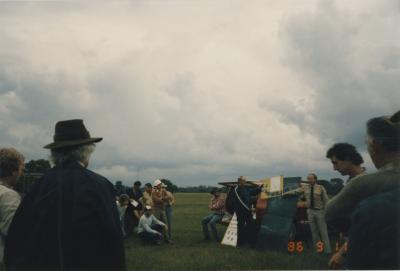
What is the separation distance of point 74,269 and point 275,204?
34.3ft

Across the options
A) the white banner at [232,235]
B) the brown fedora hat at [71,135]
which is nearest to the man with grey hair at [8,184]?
the brown fedora hat at [71,135]

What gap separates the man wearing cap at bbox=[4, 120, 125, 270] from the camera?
12.7ft

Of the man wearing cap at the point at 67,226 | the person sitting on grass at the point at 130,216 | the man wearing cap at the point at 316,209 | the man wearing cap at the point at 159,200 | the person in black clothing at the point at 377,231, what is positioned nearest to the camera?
the person in black clothing at the point at 377,231

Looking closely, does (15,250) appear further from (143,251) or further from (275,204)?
(275,204)

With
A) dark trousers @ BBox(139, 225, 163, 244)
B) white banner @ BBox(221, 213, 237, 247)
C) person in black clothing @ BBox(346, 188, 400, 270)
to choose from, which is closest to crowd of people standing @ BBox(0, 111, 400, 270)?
person in black clothing @ BBox(346, 188, 400, 270)

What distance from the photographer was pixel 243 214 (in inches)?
578

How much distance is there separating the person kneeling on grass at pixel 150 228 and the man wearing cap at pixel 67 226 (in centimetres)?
1075

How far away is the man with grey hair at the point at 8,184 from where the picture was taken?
438 centimetres

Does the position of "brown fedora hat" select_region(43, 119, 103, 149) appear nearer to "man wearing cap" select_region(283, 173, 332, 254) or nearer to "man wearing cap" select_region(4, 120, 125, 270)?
"man wearing cap" select_region(4, 120, 125, 270)

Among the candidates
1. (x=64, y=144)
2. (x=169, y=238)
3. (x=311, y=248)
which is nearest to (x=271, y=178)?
(x=311, y=248)

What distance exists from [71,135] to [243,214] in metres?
10.8

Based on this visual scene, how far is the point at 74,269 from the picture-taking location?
382 cm
